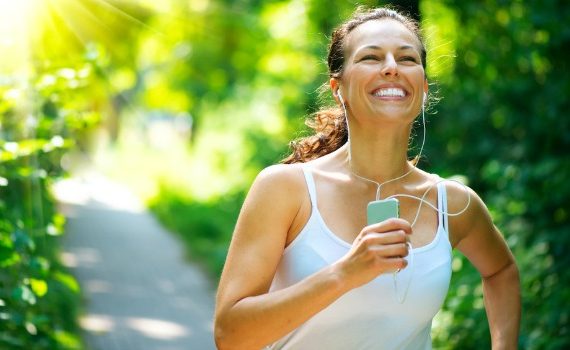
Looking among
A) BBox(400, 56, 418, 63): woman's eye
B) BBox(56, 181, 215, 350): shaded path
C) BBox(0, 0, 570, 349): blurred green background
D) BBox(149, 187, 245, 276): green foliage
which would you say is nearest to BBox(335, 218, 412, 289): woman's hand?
BBox(400, 56, 418, 63): woman's eye

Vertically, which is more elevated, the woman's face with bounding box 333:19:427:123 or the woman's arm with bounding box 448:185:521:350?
the woman's face with bounding box 333:19:427:123

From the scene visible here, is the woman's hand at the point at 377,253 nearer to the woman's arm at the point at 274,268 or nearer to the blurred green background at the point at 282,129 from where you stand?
the woman's arm at the point at 274,268

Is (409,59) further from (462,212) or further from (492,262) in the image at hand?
(492,262)

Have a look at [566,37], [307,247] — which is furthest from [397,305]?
[566,37]

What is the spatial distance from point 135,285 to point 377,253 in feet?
28.6

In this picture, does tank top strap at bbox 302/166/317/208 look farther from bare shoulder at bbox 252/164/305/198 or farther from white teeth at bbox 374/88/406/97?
white teeth at bbox 374/88/406/97

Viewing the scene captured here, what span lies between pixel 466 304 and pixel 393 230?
148 inches

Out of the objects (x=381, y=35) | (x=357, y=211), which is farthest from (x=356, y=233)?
(x=381, y=35)

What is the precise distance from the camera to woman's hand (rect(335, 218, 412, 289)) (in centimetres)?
208

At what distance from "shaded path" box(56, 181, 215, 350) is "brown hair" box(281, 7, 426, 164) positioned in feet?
15.1

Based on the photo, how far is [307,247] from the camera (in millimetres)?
2348

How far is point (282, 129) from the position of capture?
1512 centimetres

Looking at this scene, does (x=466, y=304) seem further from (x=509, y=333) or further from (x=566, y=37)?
(x=509, y=333)

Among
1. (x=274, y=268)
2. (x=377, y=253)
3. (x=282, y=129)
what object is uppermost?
(x=282, y=129)
